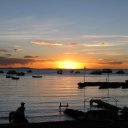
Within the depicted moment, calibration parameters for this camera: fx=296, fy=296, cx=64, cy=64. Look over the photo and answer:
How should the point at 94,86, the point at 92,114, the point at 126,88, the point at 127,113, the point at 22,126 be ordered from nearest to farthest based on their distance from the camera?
the point at 22,126
the point at 92,114
the point at 127,113
the point at 126,88
the point at 94,86

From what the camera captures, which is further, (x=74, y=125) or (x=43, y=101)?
(x=43, y=101)

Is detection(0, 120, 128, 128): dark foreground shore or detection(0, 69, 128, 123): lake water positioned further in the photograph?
detection(0, 69, 128, 123): lake water

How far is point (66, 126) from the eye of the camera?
68.6ft

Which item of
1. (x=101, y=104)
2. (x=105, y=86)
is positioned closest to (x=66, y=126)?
(x=101, y=104)

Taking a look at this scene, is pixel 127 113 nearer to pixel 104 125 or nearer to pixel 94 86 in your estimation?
pixel 104 125

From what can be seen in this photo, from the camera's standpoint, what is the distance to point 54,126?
2148 centimetres

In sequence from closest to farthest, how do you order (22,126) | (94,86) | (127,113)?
(22,126)
(127,113)
(94,86)

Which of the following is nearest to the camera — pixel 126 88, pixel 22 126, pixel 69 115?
pixel 22 126

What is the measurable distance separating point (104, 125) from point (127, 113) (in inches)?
596

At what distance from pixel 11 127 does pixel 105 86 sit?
336 ft

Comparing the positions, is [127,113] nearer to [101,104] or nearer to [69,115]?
[101,104]

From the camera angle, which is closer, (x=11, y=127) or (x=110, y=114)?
(x=11, y=127)

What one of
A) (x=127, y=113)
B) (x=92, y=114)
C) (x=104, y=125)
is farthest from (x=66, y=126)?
(x=127, y=113)

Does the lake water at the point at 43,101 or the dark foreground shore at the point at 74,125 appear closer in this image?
the dark foreground shore at the point at 74,125
